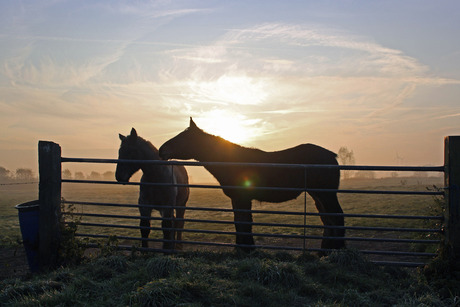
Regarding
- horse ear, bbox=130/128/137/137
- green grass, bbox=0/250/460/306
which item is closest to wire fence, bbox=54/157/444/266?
green grass, bbox=0/250/460/306

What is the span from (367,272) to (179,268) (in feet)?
8.63

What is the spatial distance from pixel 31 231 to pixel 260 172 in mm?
4222

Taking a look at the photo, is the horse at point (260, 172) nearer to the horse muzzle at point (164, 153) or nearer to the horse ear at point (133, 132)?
the horse muzzle at point (164, 153)

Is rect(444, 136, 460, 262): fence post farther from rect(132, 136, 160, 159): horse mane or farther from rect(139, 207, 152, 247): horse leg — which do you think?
rect(132, 136, 160, 159): horse mane

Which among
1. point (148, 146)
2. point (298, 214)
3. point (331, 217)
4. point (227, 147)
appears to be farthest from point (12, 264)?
point (331, 217)

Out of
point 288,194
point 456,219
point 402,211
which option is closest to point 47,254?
point 288,194

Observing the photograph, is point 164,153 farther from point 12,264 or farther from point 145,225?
point 12,264

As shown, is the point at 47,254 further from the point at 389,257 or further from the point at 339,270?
the point at 389,257

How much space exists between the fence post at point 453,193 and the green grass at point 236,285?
484 millimetres

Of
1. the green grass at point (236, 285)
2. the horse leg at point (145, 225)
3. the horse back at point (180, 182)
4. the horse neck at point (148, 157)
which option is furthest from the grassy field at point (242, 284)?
the horse back at point (180, 182)

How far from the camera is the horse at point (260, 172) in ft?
22.1

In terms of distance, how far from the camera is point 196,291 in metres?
3.80

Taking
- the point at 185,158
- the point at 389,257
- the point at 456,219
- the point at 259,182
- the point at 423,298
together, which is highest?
the point at 185,158

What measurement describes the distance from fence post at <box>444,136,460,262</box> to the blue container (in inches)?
261
